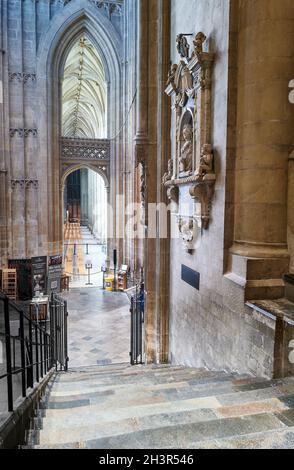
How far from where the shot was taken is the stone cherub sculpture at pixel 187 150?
5.81m

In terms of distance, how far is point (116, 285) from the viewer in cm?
1469

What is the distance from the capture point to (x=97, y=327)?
10.5 meters

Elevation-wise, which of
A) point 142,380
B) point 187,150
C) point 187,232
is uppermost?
point 187,150

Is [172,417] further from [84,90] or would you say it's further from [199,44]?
[84,90]

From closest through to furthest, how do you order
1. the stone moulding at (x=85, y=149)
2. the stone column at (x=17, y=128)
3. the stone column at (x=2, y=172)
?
the stone column at (x=2, y=172), the stone column at (x=17, y=128), the stone moulding at (x=85, y=149)

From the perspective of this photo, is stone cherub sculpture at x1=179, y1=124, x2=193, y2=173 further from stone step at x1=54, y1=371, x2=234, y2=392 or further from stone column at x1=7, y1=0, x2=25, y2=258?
stone column at x1=7, y1=0, x2=25, y2=258

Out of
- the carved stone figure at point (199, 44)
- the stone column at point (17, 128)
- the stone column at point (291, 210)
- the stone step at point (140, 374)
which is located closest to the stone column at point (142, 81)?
the carved stone figure at point (199, 44)

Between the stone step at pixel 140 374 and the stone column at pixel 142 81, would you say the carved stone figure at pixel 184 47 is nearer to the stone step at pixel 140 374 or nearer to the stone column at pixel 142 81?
the stone column at pixel 142 81

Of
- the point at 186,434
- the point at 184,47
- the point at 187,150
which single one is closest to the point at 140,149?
the point at 187,150

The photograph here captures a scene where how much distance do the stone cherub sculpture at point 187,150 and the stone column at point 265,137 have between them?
1379mm

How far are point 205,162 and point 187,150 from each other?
3.04 ft

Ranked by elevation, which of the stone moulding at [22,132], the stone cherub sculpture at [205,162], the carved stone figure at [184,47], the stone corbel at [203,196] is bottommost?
the stone corbel at [203,196]

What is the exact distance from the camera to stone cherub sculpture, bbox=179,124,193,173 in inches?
229

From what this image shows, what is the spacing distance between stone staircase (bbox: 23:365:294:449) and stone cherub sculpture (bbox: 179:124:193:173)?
347 centimetres
